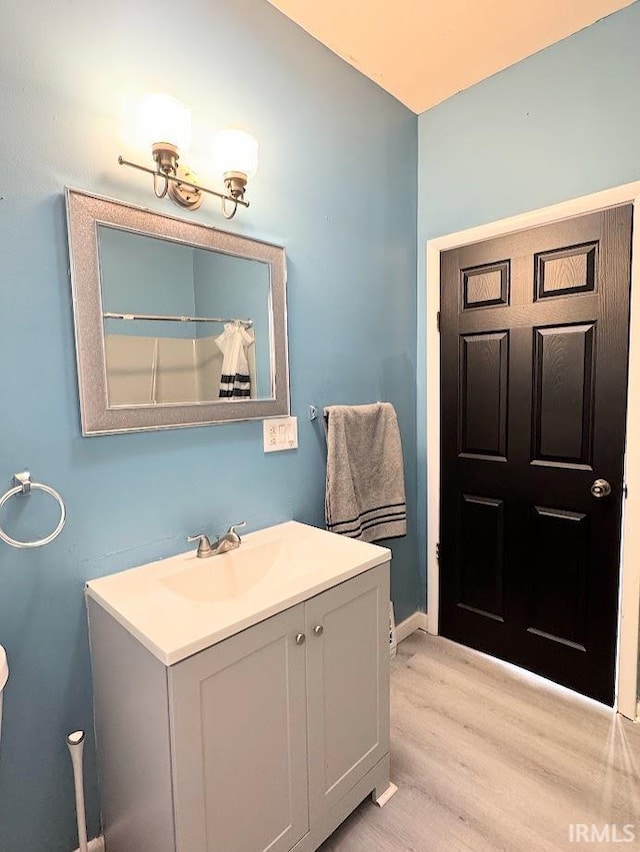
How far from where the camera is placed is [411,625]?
236 centimetres

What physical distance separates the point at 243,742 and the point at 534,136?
7.76 feet

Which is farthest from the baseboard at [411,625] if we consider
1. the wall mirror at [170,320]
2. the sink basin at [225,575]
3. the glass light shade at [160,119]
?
the glass light shade at [160,119]

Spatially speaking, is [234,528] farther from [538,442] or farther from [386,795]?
[538,442]

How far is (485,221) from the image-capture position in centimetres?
200

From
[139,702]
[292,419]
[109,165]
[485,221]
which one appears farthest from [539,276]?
[139,702]

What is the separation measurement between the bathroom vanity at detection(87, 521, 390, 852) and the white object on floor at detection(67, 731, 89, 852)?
0.06 metres

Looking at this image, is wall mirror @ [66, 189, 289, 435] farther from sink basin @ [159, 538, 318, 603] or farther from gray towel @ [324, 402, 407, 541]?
sink basin @ [159, 538, 318, 603]

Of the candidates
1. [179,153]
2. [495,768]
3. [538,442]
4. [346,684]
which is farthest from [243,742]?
[538,442]

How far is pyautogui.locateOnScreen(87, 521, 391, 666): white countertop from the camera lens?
95 cm

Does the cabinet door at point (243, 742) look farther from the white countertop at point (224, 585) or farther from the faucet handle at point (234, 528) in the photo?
the faucet handle at point (234, 528)

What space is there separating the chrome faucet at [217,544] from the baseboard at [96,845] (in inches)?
32.3

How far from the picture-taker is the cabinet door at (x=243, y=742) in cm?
91

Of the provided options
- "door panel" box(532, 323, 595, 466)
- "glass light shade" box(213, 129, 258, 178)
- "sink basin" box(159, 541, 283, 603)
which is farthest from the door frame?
"sink basin" box(159, 541, 283, 603)

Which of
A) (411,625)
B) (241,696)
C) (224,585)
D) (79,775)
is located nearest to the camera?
(241,696)
